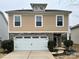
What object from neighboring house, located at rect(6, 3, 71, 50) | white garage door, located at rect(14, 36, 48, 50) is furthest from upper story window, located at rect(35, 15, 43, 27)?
white garage door, located at rect(14, 36, 48, 50)

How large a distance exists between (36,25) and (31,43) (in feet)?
9.89

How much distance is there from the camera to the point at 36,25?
39.9 meters

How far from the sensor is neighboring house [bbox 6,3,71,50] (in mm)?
39906

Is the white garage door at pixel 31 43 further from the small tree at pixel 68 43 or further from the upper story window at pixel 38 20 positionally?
the small tree at pixel 68 43

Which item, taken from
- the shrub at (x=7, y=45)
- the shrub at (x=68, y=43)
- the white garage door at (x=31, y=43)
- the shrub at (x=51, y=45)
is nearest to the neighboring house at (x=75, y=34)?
the white garage door at (x=31, y=43)

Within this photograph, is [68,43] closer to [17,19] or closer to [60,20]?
[60,20]

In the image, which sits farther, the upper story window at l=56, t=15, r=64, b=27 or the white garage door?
the upper story window at l=56, t=15, r=64, b=27

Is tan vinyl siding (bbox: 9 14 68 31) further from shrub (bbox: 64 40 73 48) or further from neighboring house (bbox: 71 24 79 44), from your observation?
Answer: neighboring house (bbox: 71 24 79 44)

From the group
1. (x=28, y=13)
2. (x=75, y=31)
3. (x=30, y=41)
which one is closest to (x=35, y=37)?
(x=30, y=41)

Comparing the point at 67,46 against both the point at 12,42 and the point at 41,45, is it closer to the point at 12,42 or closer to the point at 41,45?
the point at 41,45

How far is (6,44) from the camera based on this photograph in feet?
122

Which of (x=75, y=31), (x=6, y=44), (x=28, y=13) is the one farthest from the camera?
(x=75, y=31)

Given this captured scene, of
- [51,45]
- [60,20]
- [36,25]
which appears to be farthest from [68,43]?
[36,25]

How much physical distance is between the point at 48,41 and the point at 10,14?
24.1 ft
